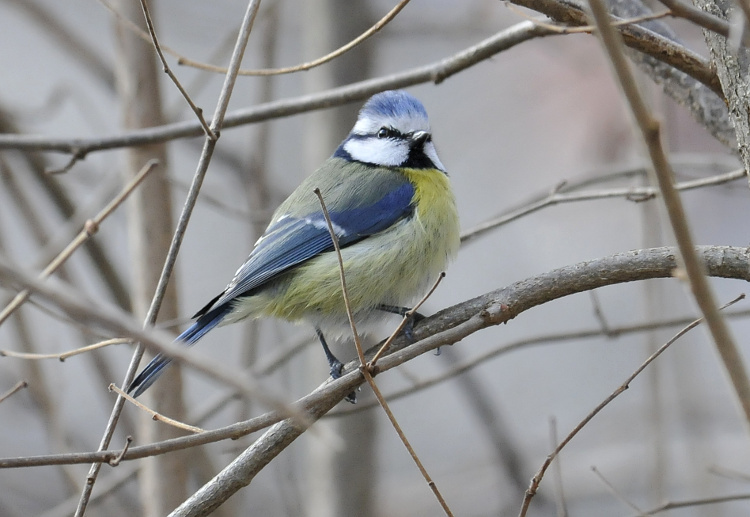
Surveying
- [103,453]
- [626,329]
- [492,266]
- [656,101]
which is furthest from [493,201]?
[103,453]

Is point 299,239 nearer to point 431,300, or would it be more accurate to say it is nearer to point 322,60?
point 322,60

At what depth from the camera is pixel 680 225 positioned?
2.49 feet

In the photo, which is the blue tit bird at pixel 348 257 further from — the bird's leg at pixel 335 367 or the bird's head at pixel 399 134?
the bird's head at pixel 399 134

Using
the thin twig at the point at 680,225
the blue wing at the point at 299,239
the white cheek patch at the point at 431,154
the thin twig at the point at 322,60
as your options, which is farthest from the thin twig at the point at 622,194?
the thin twig at the point at 680,225

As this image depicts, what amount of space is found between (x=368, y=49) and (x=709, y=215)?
237 centimetres

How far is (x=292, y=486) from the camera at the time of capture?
3328 mm

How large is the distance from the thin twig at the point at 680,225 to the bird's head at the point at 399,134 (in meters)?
1.94

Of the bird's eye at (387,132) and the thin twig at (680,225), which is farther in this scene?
the bird's eye at (387,132)

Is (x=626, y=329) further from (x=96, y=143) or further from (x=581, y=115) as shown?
(x=581, y=115)

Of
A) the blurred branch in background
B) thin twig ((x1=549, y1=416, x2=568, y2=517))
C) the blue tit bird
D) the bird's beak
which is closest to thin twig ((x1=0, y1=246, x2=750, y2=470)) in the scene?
the blurred branch in background

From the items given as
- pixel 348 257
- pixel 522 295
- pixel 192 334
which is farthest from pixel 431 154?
pixel 522 295

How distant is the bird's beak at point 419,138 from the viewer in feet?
8.79

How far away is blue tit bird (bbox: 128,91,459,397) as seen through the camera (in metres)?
2.32

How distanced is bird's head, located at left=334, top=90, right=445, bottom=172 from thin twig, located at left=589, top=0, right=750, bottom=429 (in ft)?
6.36
